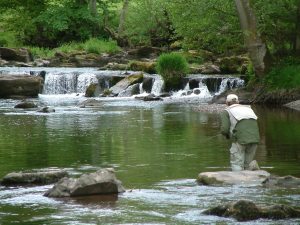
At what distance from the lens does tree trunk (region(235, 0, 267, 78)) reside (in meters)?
34.4

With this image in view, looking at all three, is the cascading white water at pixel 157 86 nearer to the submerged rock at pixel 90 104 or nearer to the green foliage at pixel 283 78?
the submerged rock at pixel 90 104

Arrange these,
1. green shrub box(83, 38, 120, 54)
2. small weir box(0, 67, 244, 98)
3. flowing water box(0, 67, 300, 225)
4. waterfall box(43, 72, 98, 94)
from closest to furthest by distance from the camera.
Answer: flowing water box(0, 67, 300, 225) → small weir box(0, 67, 244, 98) → waterfall box(43, 72, 98, 94) → green shrub box(83, 38, 120, 54)

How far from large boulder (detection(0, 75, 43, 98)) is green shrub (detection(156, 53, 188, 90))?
253 inches

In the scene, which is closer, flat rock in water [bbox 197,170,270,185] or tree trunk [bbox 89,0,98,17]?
flat rock in water [bbox 197,170,270,185]

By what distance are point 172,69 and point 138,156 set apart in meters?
24.3

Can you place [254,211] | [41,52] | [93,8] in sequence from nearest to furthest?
[254,211] → [41,52] → [93,8]

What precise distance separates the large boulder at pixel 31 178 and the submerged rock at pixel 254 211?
4751mm

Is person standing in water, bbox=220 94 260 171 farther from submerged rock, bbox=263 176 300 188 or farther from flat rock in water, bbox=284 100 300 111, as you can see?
flat rock in water, bbox=284 100 300 111

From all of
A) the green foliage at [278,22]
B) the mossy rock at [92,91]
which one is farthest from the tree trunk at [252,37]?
the mossy rock at [92,91]

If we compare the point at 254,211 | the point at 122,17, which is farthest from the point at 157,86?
the point at 254,211

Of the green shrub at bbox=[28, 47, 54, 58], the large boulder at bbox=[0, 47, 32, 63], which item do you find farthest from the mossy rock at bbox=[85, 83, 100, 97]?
the green shrub at bbox=[28, 47, 54, 58]

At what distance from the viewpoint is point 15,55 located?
58.0 meters

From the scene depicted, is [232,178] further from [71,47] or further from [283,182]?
[71,47]

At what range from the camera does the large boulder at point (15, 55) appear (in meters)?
57.8
